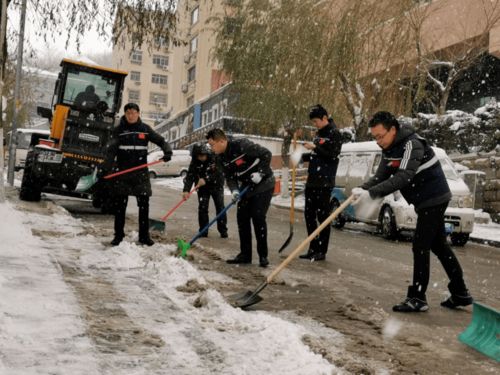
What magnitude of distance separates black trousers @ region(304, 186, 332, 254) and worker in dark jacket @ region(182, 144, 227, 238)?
2559 millimetres

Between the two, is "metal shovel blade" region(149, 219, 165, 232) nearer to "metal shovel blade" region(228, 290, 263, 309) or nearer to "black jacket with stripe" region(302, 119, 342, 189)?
"black jacket with stripe" region(302, 119, 342, 189)

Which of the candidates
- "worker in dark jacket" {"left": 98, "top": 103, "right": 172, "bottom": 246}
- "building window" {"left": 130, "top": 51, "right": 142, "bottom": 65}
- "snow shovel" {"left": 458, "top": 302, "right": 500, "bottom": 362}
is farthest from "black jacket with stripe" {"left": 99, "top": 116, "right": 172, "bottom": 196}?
"building window" {"left": 130, "top": 51, "right": 142, "bottom": 65}

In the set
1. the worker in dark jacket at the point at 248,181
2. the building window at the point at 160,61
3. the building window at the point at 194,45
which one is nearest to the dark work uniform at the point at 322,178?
the worker in dark jacket at the point at 248,181

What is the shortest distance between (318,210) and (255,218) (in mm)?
1150

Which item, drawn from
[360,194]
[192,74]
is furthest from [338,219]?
[192,74]

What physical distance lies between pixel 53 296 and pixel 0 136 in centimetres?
835

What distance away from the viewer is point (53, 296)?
16.9 feet

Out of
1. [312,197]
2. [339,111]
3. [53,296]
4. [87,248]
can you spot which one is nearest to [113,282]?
[53,296]

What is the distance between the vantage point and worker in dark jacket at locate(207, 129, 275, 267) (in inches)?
310

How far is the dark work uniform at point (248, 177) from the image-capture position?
25.8 ft

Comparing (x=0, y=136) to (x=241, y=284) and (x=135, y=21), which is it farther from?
(x=241, y=284)

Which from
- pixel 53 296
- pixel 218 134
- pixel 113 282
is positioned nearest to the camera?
pixel 53 296

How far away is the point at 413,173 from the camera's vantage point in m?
5.66

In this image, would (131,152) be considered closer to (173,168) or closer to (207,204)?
(207,204)
